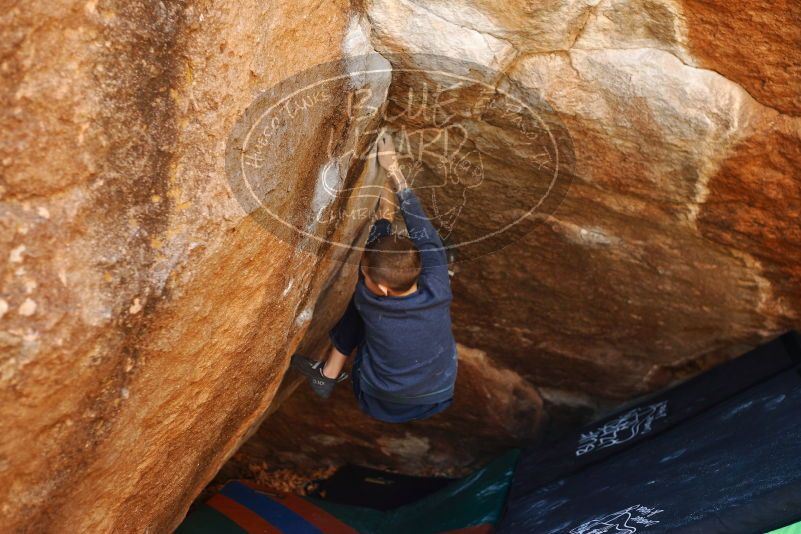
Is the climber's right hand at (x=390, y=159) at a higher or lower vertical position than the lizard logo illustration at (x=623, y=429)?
higher

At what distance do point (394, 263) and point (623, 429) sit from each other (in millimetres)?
1417

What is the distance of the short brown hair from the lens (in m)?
2.53

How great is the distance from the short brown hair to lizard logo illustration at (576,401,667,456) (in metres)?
1.26

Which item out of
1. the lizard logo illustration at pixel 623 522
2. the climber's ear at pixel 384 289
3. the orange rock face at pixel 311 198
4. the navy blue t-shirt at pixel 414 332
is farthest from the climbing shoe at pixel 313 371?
the lizard logo illustration at pixel 623 522

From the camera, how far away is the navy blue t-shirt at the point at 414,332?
2623 mm

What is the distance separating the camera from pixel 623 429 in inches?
133

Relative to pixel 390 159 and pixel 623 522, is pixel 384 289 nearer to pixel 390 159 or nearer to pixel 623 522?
pixel 390 159

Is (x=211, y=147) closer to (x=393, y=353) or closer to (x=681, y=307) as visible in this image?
(x=393, y=353)

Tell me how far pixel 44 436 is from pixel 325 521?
69.4 inches

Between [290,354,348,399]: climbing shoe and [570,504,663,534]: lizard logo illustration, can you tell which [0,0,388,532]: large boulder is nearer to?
[290,354,348,399]: climbing shoe

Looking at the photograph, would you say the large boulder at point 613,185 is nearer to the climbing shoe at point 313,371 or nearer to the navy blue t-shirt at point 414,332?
the climbing shoe at point 313,371

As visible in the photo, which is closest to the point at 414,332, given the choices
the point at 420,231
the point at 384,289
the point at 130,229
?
the point at 384,289

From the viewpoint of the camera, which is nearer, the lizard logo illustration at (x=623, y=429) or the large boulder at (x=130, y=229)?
the large boulder at (x=130, y=229)

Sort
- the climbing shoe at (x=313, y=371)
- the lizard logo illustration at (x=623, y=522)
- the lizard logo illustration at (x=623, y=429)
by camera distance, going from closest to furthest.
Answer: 1. the lizard logo illustration at (x=623, y=522)
2. the climbing shoe at (x=313, y=371)
3. the lizard logo illustration at (x=623, y=429)
